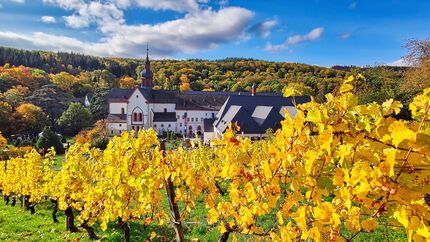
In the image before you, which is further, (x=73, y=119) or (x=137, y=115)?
(x=137, y=115)

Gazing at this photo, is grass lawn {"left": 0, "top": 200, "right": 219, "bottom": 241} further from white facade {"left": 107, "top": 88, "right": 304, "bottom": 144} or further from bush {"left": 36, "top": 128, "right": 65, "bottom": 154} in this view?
white facade {"left": 107, "top": 88, "right": 304, "bottom": 144}

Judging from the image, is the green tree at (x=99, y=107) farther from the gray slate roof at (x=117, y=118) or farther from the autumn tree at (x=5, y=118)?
the autumn tree at (x=5, y=118)

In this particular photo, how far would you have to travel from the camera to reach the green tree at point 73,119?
5338 cm

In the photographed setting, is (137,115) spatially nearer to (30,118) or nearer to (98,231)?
(30,118)

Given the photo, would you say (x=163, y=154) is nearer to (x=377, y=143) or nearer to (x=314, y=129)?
(x=314, y=129)

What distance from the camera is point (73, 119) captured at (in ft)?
176

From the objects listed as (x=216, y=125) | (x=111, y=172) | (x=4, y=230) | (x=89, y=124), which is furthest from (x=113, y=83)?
(x=111, y=172)

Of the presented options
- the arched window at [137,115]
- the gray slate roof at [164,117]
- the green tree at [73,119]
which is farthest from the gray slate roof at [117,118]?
the gray slate roof at [164,117]

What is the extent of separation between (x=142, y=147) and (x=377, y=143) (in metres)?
4.02

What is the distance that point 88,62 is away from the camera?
443 feet

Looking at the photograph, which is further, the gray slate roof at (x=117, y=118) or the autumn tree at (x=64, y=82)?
the autumn tree at (x=64, y=82)

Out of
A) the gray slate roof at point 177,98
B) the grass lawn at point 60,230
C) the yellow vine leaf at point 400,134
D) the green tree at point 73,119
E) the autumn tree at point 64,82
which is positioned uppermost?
the autumn tree at point 64,82

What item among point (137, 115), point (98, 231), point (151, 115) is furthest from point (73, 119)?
point (98, 231)

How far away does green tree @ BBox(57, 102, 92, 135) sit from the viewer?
53375 millimetres
